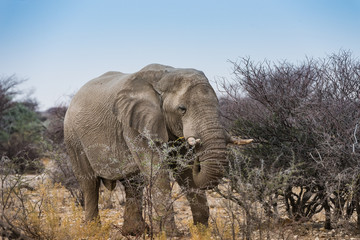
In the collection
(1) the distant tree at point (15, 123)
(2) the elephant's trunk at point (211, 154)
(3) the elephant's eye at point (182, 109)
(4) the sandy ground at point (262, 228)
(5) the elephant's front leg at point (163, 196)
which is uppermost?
(1) the distant tree at point (15, 123)

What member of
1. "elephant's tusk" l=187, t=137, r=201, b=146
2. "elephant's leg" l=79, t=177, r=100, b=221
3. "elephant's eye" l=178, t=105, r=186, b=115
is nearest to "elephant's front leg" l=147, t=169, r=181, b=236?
"elephant's tusk" l=187, t=137, r=201, b=146

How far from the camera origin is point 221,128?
586cm

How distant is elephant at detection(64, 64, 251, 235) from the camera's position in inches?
226

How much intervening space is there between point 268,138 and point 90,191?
3.03m

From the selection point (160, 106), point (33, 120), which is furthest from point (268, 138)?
point (33, 120)

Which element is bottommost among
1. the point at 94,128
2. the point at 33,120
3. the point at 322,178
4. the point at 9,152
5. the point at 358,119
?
A: the point at 322,178

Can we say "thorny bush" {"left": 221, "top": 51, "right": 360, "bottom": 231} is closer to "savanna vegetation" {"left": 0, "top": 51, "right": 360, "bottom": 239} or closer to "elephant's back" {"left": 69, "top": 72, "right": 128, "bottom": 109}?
"savanna vegetation" {"left": 0, "top": 51, "right": 360, "bottom": 239}

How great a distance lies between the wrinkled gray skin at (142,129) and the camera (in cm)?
575

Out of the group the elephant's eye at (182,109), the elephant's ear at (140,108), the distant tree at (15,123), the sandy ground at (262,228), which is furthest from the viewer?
the distant tree at (15,123)

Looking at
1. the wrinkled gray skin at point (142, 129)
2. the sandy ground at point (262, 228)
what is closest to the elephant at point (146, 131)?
the wrinkled gray skin at point (142, 129)

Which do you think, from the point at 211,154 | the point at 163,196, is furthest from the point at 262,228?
the point at 163,196

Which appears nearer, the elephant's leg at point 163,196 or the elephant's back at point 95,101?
the elephant's leg at point 163,196

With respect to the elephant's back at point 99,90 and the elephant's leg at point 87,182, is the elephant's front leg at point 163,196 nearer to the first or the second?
the elephant's back at point 99,90

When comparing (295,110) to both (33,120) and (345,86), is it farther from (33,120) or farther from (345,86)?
(33,120)
